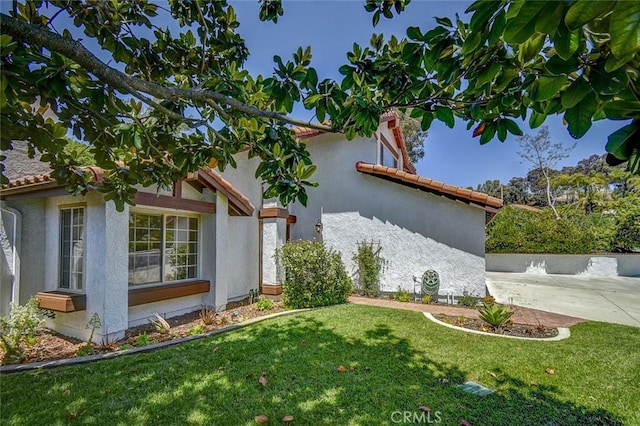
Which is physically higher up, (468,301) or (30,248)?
(30,248)

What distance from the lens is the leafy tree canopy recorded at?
4.86 feet

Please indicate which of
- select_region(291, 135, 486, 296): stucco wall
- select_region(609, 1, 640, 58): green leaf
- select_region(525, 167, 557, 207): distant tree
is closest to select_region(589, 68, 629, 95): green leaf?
select_region(609, 1, 640, 58): green leaf

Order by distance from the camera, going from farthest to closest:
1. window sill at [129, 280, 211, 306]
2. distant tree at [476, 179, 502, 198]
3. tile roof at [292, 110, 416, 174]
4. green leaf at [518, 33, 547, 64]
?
1. distant tree at [476, 179, 502, 198]
2. tile roof at [292, 110, 416, 174]
3. window sill at [129, 280, 211, 306]
4. green leaf at [518, 33, 547, 64]

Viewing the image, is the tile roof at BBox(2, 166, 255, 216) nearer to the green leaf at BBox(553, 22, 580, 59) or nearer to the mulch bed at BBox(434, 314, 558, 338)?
the green leaf at BBox(553, 22, 580, 59)

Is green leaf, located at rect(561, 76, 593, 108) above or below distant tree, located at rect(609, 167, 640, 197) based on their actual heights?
below

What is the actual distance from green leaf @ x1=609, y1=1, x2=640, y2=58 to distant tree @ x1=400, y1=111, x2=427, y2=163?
31400 millimetres

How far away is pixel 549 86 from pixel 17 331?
9713mm

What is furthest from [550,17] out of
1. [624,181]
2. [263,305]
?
[624,181]

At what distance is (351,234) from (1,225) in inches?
458

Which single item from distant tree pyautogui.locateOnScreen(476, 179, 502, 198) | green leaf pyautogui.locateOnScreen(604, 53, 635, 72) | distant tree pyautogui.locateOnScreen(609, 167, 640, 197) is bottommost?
green leaf pyautogui.locateOnScreen(604, 53, 635, 72)

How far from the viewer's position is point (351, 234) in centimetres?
1379

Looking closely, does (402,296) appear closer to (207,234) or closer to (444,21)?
(207,234)

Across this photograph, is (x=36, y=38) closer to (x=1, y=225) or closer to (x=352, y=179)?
(x=1, y=225)

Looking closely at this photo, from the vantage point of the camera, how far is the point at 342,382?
16.7 feet
